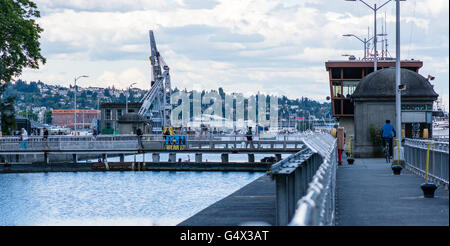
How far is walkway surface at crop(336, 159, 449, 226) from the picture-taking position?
548 inches

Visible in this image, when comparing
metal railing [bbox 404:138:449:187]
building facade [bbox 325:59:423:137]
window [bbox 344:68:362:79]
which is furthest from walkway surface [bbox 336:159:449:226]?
window [bbox 344:68:362:79]

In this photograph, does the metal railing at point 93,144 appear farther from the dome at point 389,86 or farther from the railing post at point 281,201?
the railing post at point 281,201

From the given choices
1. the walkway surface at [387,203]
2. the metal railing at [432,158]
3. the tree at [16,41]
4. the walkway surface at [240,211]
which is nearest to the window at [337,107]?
the tree at [16,41]

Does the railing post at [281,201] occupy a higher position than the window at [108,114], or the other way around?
the window at [108,114]

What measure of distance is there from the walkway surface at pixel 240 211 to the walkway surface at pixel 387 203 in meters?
2.83

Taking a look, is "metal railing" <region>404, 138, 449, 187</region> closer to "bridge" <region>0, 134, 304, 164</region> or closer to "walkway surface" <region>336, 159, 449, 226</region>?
"walkway surface" <region>336, 159, 449, 226</region>

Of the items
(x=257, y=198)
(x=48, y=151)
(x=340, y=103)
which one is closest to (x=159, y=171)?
(x=48, y=151)

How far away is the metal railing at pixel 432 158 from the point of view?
19.6 metres

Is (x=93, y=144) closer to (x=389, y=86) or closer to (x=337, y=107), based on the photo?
(x=337, y=107)

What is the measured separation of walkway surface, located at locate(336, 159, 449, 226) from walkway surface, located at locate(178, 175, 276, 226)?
2.83m
